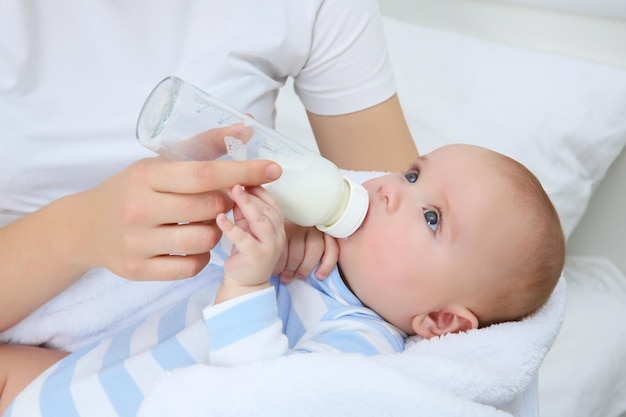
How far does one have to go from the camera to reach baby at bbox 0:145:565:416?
81 cm

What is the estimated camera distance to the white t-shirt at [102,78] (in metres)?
0.86

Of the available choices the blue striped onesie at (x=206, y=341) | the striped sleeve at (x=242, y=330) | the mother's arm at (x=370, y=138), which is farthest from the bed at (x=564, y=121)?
the striped sleeve at (x=242, y=330)

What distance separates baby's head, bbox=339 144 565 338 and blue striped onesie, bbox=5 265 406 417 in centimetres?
5

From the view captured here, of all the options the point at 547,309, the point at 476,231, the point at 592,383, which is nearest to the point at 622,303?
the point at 592,383

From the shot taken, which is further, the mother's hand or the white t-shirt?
the white t-shirt

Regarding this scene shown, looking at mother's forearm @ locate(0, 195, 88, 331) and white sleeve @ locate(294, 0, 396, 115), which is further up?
white sleeve @ locate(294, 0, 396, 115)

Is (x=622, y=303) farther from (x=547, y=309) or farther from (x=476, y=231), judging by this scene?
(x=476, y=231)

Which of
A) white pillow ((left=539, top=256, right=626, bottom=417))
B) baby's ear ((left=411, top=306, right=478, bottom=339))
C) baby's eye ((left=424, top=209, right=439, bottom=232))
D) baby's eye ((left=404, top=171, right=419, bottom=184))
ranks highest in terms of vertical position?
baby's eye ((left=404, top=171, right=419, bottom=184))

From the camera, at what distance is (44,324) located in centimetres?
91

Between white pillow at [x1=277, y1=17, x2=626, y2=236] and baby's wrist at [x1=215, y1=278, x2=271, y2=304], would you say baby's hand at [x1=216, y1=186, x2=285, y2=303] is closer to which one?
baby's wrist at [x1=215, y1=278, x2=271, y2=304]

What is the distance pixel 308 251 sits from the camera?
0.88 m

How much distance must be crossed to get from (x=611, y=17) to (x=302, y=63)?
2.37 feet

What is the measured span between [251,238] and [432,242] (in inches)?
10.8

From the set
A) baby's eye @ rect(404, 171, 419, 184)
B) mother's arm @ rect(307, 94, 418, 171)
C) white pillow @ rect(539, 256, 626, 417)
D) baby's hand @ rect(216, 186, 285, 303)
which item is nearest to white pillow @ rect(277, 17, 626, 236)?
white pillow @ rect(539, 256, 626, 417)
